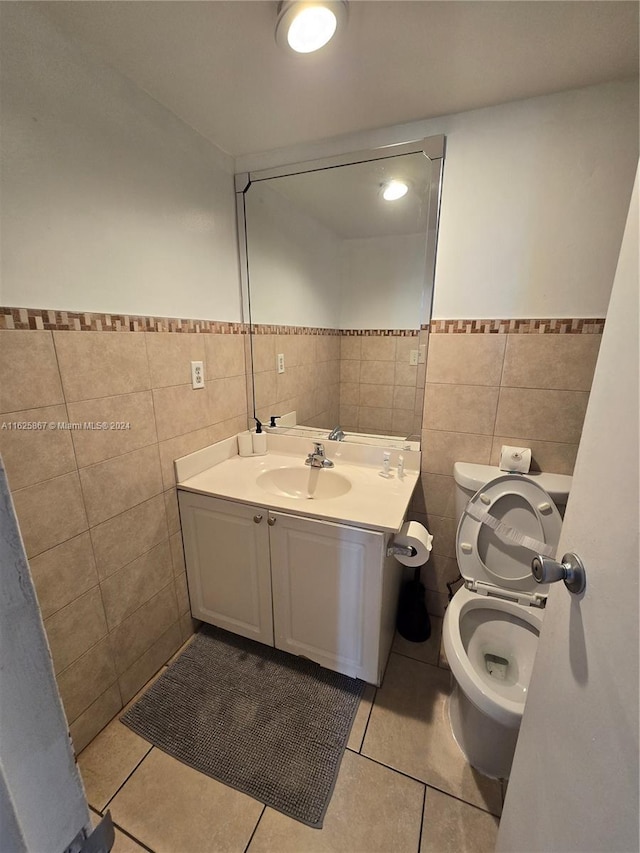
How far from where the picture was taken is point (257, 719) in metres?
1.28

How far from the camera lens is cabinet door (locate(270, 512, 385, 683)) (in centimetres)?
122

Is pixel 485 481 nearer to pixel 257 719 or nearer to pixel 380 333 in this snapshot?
pixel 380 333

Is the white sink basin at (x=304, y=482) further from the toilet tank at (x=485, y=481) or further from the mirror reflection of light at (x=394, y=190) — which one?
the mirror reflection of light at (x=394, y=190)

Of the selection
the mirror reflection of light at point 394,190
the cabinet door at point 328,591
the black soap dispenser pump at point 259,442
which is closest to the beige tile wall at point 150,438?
the black soap dispenser pump at point 259,442

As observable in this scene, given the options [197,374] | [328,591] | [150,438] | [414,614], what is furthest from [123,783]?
[197,374]

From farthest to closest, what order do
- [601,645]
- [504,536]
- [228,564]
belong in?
[228,564]
[504,536]
[601,645]

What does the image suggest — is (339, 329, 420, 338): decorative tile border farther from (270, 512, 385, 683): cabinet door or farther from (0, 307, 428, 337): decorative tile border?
(270, 512, 385, 683): cabinet door

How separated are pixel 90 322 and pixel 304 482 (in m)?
1.08

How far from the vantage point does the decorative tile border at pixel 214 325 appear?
0.94m

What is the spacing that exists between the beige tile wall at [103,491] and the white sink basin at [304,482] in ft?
1.22

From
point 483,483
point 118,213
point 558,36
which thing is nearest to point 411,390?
point 483,483

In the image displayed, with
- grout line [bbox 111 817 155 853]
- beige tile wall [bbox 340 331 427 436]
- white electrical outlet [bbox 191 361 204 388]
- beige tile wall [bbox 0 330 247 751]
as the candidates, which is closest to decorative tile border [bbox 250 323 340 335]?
beige tile wall [bbox 340 331 427 436]

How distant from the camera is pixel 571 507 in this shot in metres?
0.67

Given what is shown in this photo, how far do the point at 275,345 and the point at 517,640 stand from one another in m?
1.70
